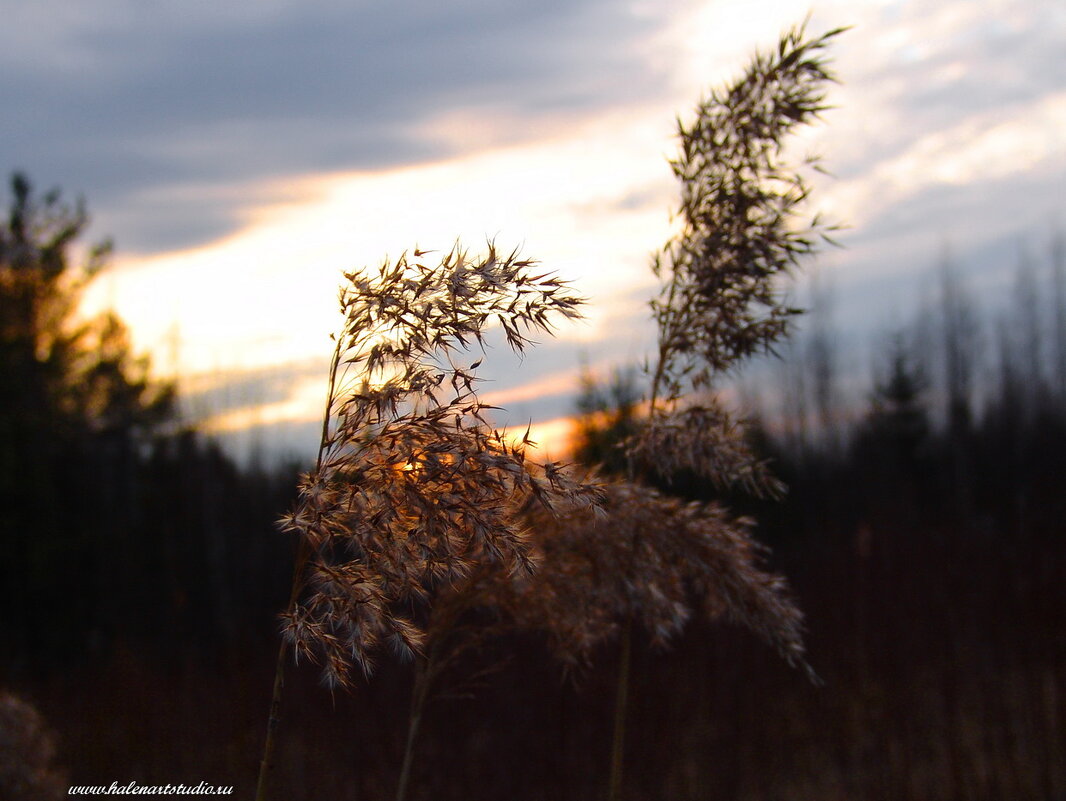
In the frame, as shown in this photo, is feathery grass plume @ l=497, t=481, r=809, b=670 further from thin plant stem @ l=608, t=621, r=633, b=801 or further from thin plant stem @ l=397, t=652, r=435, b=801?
thin plant stem @ l=397, t=652, r=435, b=801

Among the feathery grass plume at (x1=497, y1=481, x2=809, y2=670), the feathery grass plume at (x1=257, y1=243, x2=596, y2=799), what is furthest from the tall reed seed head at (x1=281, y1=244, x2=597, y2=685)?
the feathery grass plume at (x1=497, y1=481, x2=809, y2=670)

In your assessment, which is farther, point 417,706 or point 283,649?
point 417,706

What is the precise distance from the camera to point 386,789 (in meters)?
6.11

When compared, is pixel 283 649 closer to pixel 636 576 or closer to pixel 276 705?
pixel 276 705

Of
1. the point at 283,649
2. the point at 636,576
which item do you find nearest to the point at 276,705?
the point at 283,649

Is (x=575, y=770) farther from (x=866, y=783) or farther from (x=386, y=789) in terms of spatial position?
(x=866, y=783)

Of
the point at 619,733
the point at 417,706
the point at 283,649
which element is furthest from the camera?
the point at 619,733

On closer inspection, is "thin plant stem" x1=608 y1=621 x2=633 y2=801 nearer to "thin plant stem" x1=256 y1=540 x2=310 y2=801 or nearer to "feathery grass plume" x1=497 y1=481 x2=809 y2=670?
"feathery grass plume" x1=497 y1=481 x2=809 y2=670

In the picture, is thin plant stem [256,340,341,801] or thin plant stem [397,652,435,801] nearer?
thin plant stem [256,340,341,801]

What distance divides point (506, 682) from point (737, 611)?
5.10 m

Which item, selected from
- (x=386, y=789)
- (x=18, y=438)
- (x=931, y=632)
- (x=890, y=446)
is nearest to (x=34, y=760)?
(x=386, y=789)

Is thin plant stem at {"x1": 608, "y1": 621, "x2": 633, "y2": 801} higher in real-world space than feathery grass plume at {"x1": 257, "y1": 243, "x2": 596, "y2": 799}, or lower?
lower

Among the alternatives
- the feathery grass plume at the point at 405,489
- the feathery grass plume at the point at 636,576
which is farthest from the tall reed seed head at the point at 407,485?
the feathery grass plume at the point at 636,576

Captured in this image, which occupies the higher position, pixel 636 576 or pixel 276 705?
pixel 636 576
